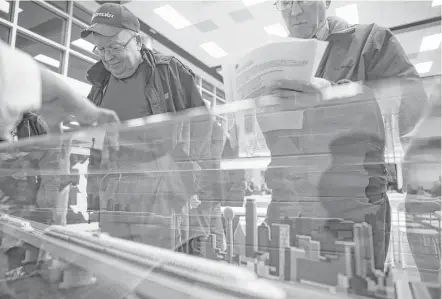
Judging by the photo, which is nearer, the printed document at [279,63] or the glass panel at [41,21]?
the printed document at [279,63]

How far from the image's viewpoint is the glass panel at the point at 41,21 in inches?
150

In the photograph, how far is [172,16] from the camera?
471 cm

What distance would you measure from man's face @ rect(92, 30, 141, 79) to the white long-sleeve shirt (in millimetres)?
735

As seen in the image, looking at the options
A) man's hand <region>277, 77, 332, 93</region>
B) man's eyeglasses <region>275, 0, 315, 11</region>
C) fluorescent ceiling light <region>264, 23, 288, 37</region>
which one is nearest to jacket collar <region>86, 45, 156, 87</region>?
man's eyeglasses <region>275, 0, 315, 11</region>

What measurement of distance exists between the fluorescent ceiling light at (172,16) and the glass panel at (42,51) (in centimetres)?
162

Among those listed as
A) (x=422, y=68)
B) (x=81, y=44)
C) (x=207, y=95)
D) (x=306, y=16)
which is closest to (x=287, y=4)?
(x=306, y=16)

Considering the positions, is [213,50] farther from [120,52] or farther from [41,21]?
[120,52]

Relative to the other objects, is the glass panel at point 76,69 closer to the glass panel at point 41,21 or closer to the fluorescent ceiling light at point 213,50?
the glass panel at point 41,21

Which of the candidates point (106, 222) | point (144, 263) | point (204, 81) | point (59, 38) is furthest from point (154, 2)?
point (144, 263)

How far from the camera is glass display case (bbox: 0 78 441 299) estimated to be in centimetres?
58

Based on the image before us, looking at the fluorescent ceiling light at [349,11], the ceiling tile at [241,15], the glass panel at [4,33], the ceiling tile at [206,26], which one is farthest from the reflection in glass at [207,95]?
the glass panel at [4,33]

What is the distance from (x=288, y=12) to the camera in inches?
43.1

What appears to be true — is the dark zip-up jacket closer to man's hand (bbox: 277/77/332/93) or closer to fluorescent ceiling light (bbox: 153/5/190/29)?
man's hand (bbox: 277/77/332/93)

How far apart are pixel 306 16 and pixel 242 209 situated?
0.74 metres
